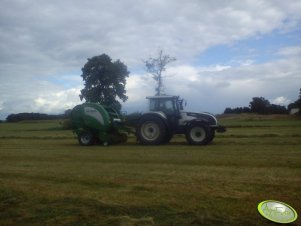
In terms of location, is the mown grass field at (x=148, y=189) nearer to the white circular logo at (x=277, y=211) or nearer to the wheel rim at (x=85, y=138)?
the white circular logo at (x=277, y=211)

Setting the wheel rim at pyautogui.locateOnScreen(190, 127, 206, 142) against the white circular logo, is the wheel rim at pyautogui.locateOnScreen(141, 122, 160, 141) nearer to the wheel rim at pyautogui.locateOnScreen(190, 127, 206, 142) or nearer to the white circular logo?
the wheel rim at pyautogui.locateOnScreen(190, 127, 206, 142)

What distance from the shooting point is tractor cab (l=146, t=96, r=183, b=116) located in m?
18.9

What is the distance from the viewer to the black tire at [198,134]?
705 inches

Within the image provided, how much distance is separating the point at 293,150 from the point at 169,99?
6116 millimetres

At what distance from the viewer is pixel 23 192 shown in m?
8.25

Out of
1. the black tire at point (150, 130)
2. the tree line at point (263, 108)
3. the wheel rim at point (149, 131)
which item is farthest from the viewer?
the tree line at point (263, 108)

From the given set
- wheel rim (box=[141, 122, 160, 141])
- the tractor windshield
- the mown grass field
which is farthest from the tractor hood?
the mown grass field

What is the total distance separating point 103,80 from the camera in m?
56.4

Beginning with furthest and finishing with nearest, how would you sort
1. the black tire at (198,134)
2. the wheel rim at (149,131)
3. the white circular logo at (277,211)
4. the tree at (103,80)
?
the tree at (103,80), the wheel rim at (149,131), the black tire at (198,134), the white circular logo at (277,211)

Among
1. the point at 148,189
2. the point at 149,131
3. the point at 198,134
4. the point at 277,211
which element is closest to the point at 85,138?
the point at 149,131

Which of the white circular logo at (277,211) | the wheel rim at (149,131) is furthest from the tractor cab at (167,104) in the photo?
the white circular logo at (277,211)

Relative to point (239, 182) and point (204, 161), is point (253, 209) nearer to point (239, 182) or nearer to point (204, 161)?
point (239, 182)

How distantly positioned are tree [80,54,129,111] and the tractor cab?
3634 cm

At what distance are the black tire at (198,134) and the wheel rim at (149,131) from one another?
1.49 meters
